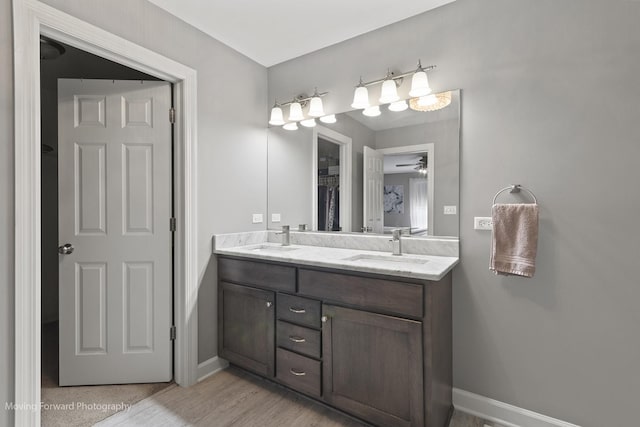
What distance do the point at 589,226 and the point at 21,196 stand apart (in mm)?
2749

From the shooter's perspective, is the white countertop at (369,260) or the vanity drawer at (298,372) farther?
the vanity drawer at (298,372)

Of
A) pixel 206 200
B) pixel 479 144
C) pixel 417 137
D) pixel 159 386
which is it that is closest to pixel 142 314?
pixel 159 386

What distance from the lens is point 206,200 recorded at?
2320mm

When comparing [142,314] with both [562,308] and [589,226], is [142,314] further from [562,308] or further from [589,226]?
[589,226]

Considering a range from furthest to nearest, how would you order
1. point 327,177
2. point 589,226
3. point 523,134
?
1. point 327,177
2. point 523,134
3. point 589,226

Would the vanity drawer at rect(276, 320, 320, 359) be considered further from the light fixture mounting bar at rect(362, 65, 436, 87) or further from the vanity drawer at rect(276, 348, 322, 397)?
the light fixture mounting bar at rect(362, 65, 436, 87)

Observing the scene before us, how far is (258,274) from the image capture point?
6.98 feet

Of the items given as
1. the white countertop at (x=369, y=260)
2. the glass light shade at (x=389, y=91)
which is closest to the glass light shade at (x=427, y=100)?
the glass light shade at (x=389, y=91)

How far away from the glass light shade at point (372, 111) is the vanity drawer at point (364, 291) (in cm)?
120

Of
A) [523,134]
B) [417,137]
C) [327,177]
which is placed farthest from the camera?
[327,177]

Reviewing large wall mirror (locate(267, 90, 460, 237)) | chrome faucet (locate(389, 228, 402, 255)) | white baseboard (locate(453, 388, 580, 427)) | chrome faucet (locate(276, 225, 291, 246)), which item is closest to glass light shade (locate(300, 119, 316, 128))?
large wall mirror (locate(267, 90, 460, 237))

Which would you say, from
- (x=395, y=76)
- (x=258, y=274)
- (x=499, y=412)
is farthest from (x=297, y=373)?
(x=395, y=76)

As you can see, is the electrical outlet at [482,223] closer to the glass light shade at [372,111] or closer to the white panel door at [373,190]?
the white panel door at [373,190]

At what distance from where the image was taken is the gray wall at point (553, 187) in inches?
60.0
